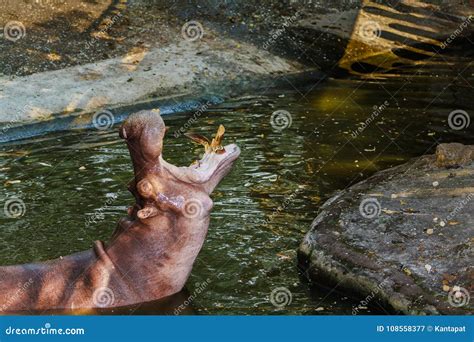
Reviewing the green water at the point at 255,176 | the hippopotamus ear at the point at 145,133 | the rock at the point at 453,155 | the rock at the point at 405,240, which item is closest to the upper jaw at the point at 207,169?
the hippopotamus ear at the point at 145,133

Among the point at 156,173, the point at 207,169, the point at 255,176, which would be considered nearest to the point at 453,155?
the point at 255,176

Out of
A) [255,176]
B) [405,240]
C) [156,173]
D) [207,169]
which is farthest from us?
[255,176]

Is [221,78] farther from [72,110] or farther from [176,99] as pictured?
[72,110]

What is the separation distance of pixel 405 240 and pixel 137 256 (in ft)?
7.14

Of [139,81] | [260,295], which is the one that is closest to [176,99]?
[139,81]

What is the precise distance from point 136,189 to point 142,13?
1036 centimetres

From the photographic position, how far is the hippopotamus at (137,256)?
711 cm

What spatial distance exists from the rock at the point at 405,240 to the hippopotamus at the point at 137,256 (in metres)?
1.23

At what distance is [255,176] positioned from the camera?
1048 centimetres

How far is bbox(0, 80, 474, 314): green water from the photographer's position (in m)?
7.92

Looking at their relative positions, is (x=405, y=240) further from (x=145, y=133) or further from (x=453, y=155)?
(x=145, y=133)

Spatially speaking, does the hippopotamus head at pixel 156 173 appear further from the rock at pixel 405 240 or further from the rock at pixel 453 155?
the rock at pixel 453 155

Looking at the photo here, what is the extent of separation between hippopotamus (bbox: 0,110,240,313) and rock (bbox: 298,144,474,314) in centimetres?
123

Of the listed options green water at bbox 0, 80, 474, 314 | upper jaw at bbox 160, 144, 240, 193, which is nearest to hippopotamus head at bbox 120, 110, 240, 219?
upper jaw at bbox 160, 144, 240, 193
